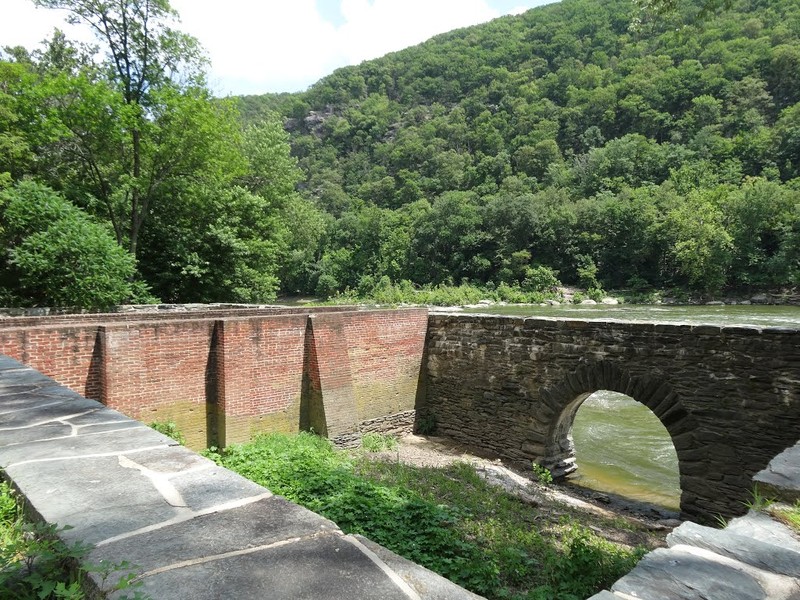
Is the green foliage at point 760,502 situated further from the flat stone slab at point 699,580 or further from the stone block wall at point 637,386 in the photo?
the stone block wall at point 637,386

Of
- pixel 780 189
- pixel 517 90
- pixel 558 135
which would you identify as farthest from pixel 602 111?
pixel 780 189

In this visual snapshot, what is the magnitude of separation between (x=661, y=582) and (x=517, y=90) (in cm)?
11833

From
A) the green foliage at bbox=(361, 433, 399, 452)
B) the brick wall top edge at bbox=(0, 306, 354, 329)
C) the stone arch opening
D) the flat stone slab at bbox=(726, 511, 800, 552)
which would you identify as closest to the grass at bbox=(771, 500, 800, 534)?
the flat stone slab at bbox=(726, 511, 800, 552)

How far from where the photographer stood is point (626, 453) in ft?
36.8

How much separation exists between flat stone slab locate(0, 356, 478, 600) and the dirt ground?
244 inches

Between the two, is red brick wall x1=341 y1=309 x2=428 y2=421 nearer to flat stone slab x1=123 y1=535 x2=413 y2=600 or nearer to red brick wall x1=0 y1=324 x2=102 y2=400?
red brick wall x1=0 y1=324 x2=102 y2=400

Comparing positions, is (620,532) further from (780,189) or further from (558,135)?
(558,135)

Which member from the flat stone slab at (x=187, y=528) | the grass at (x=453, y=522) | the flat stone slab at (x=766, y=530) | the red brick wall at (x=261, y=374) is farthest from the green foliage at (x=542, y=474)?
Result: the flat stone slab at (x=187, y=528)

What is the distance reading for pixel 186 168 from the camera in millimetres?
18750

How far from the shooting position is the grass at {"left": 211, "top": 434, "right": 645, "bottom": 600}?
15.1ft

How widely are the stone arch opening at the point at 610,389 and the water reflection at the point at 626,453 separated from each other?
0.82m

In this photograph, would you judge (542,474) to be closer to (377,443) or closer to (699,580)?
(377,443)

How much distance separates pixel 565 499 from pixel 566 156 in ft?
299

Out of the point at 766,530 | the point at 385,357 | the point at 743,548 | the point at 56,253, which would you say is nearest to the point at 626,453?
the point at 385,357
